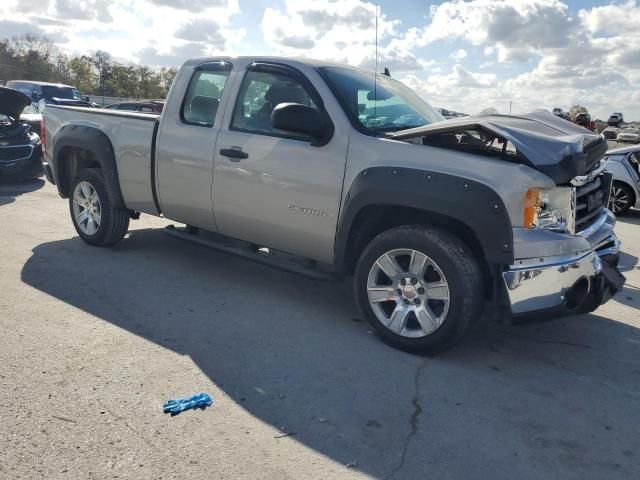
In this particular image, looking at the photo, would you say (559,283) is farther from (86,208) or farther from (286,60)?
(86,208)

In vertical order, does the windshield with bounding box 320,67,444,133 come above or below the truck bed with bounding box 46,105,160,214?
above

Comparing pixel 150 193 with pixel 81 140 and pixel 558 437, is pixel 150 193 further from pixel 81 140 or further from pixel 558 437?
pixel 558 437

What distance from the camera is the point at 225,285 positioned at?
5293 mm

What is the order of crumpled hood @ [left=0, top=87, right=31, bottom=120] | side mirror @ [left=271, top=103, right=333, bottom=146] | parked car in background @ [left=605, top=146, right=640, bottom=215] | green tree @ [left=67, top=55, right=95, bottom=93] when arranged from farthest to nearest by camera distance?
green tree @ [left=67, top=55, right=95, bottom=93] → parked car in background @ [left=605, top=146, right=640, bottom=215] → crumpled hood @ [left=0, top=87, right=31, bottom=120] → side mirror @ [left=271, top=103, right=333, bottom=146]

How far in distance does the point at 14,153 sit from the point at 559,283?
986 cm

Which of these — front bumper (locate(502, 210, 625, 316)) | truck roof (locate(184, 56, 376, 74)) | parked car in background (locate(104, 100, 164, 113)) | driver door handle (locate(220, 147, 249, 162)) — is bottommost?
parked car in background (locate(104, 100, 164, 113))

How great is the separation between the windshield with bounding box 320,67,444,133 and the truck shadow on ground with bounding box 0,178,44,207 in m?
6.32

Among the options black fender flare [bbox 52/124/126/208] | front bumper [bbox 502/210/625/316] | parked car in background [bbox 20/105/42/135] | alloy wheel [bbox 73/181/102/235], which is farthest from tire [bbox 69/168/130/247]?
parked car in background [bbox 20/105/42/135]

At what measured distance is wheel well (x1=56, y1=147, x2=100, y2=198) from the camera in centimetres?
638

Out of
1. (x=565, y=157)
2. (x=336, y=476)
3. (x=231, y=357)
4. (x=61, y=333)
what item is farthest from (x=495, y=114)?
(x=61, y=333)

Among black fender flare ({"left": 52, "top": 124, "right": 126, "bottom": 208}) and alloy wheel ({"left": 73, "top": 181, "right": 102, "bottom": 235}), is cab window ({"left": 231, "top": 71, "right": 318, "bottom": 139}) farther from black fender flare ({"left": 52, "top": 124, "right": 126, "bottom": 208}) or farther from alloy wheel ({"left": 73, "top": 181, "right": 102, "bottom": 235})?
alloy wheel ({"left": 73, "top": 181, "right": 102, "bottom": 235})

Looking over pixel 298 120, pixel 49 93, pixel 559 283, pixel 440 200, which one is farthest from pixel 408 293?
pixel 49 93

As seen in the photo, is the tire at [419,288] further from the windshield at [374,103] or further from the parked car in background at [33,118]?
the parked car in background at [33,118]

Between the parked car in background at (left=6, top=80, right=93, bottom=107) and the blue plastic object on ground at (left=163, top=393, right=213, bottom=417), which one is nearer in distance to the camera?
the blue plastic object on ground at (left=163, top=393, right=213, bottom=417)
